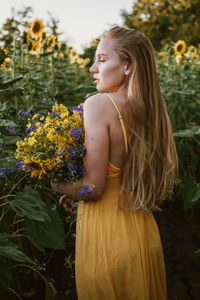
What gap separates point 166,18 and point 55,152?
25.5 m

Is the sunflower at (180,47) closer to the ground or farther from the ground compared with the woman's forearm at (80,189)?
farther from the ground

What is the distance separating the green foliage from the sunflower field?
60.8 ft

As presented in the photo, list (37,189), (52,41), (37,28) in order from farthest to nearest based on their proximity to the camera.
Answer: (52,41), (37,28), (37,189)

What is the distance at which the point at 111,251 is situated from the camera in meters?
1.37

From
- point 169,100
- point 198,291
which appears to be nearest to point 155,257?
point 198,291

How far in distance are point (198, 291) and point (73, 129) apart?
1944 millimetres

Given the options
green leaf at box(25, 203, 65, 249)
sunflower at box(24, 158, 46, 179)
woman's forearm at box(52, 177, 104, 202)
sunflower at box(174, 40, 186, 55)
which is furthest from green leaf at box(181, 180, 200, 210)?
sunflower at box(174, 40, 186, 55)

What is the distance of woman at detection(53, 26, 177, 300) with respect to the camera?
1330 millimetres

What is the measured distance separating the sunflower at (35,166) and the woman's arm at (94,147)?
110 mm

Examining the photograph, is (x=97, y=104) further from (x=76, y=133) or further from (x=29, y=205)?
(x=29, y=205)

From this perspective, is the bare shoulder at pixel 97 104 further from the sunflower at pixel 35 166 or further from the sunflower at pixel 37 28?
the sunflower at pixel 37 28

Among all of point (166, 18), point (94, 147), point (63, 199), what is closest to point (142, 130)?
point (94, 147)

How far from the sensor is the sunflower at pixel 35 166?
46.2 inches

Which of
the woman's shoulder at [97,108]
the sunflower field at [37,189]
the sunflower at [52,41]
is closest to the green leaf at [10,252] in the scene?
the sunflower field at [37,189]
